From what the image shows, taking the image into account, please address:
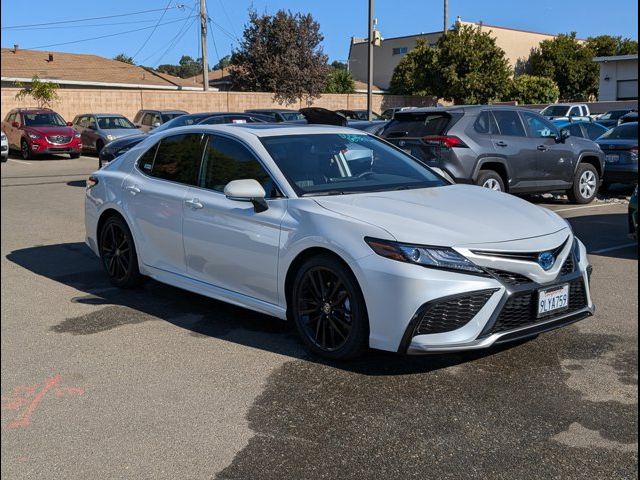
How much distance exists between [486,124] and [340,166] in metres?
6.47

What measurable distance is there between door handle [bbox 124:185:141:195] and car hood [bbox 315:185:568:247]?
2.05 meters

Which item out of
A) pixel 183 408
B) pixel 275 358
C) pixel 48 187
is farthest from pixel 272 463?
pixel 48 187

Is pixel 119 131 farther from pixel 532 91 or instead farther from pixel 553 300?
pixel 532 91

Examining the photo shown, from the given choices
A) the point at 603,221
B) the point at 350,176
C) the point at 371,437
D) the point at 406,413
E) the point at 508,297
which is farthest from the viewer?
the point at 603,221

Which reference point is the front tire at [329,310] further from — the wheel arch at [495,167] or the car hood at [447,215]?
the wheel arch at [495,167]

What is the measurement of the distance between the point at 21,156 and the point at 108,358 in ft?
72.4

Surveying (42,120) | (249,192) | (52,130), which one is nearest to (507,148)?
(249,192)

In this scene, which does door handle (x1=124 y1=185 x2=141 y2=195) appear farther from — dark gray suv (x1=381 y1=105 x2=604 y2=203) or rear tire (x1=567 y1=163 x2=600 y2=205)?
rear tire (x1=567 y1=163 x2=600 y2=205)

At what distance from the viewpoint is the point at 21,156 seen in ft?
81.6

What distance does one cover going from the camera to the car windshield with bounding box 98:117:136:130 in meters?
25.6

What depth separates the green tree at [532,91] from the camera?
47.8 m

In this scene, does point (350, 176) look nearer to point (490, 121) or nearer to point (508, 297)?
point (508, 297)

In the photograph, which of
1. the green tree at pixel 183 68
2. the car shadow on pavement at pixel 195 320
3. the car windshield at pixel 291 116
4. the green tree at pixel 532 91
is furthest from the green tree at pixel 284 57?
the green tree at pixel 183 68

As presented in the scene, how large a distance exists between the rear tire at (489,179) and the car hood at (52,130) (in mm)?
16510
